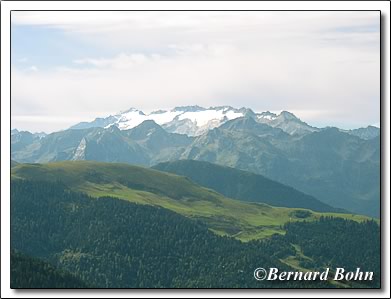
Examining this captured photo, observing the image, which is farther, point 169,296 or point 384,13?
point 384,13

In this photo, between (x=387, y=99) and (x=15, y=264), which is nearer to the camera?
(x=387, y=99)

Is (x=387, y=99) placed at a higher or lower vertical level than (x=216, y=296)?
higher

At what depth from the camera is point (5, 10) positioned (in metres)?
122

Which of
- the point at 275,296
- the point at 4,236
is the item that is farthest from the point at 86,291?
the point at 275,296

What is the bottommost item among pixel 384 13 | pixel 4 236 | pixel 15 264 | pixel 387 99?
pixel 15 264

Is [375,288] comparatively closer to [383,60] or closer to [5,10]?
[383,60]

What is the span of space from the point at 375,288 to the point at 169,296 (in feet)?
117

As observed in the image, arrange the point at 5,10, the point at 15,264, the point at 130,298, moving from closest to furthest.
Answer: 1. the point at 130,298
2. the point at 5,10
3. the point at 15,264

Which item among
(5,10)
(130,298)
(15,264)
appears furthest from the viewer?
(15,264)

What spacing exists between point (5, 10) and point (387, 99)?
7004 centimetres

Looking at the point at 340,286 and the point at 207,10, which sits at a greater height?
the point at 207,10

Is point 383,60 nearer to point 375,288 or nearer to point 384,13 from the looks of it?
point 384,13

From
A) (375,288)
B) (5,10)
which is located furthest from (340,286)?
(5,10)

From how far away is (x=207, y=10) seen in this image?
125188 millimetres
